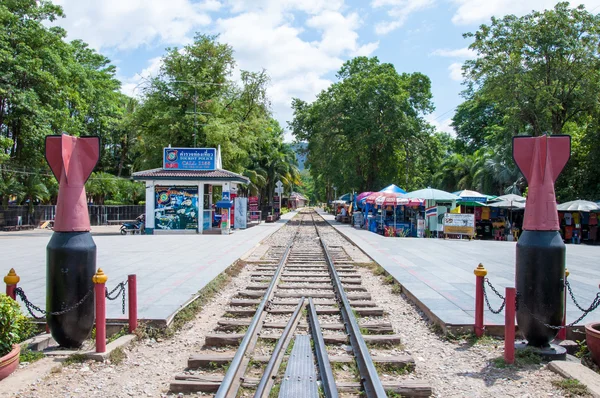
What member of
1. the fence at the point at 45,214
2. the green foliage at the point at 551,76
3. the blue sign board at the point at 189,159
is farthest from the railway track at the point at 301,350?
the fence at the point at 45,214

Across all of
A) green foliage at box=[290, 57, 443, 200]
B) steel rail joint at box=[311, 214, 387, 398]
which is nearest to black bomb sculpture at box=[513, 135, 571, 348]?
steel rail joint at box=[311, 214, 387, 398]

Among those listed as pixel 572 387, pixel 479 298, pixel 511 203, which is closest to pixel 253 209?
pixel 511 203

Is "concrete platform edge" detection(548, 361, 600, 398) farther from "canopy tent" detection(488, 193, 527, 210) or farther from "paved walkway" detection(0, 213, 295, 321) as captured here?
"canopy tent" detection(488, 193, 527, 210)

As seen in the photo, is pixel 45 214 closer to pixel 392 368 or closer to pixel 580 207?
pixel 580 207

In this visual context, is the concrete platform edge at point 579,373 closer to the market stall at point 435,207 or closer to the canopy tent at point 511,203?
the market stall at point 435,207

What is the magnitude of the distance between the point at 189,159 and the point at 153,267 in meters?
14.8

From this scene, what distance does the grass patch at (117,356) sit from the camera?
18.3 feet

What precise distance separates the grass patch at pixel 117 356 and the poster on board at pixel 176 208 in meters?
20.1

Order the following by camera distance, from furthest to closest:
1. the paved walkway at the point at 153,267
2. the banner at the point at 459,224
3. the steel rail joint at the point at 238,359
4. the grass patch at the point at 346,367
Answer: the banner at the point at 459,224 < the paved walkway at the point at 153,267 < the grass patch at the point at 346,367 < the steel rail joint at the point at 238,359

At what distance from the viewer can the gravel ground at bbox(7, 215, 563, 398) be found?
15.6ft

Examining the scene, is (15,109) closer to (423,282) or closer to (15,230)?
(15,230)

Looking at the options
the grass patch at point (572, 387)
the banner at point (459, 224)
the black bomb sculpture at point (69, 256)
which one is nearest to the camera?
the grass patch at point (572, 387)

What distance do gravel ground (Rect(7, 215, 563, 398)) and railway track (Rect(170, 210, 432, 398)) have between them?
169mm

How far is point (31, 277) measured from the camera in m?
10.5
